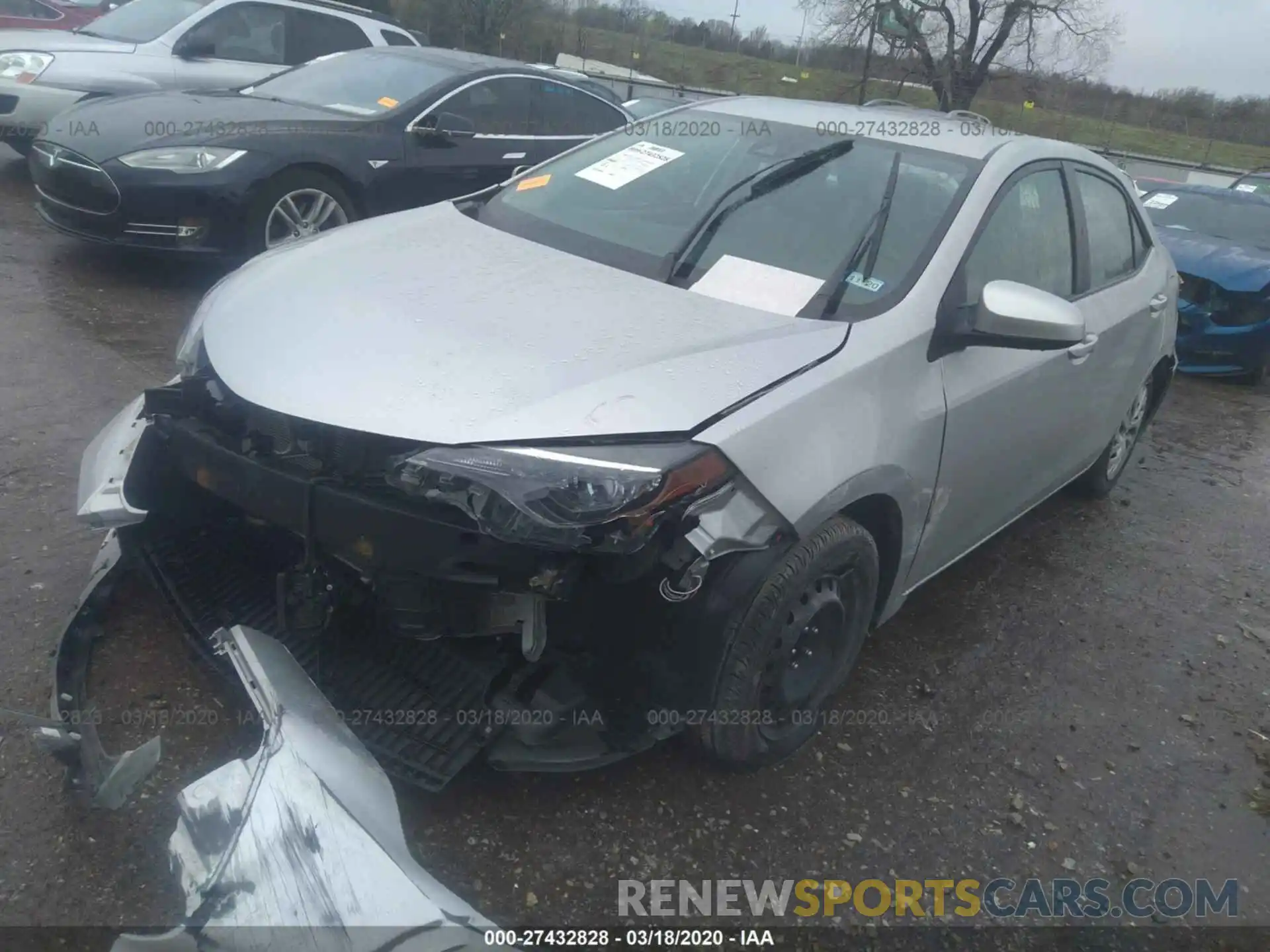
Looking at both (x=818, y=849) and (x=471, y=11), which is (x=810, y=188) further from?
(x=471, y=11)

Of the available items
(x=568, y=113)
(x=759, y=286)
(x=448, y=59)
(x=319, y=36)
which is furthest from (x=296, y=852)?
(x=319, y=36)

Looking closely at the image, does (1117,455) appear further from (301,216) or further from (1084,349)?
(301,216)

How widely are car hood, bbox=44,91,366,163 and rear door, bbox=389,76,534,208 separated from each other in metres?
0.44

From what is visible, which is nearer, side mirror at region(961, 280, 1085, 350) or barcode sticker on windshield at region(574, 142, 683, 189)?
side mirror at region(961, 280, 1085, 350)

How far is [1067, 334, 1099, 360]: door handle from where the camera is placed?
130 inches

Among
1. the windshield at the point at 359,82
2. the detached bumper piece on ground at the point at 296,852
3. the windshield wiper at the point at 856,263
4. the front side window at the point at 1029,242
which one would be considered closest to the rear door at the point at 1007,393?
the front side window at the point at 1029,242

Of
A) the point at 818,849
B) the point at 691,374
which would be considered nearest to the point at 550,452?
the point at 691,374

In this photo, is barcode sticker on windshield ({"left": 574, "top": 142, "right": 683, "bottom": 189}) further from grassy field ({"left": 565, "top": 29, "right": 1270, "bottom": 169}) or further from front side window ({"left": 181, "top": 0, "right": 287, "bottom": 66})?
grassy field ({"left": 565, "top": 29, "right": 1270, "bottom": 169})

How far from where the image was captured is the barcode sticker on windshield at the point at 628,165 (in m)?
3.33

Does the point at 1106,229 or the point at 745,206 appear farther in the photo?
the point at 1106,229

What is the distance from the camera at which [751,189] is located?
309cm

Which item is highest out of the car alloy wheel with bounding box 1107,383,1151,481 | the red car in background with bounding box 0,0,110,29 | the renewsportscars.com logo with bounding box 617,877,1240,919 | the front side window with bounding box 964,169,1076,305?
the red car in background with bounding box 0,0,110,29

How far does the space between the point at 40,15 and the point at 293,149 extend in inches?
453

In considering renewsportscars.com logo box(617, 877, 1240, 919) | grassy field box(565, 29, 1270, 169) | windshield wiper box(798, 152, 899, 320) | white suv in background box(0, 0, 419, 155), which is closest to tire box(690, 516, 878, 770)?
renewsportscars.com logo box(617, 877, 1240, 919)
